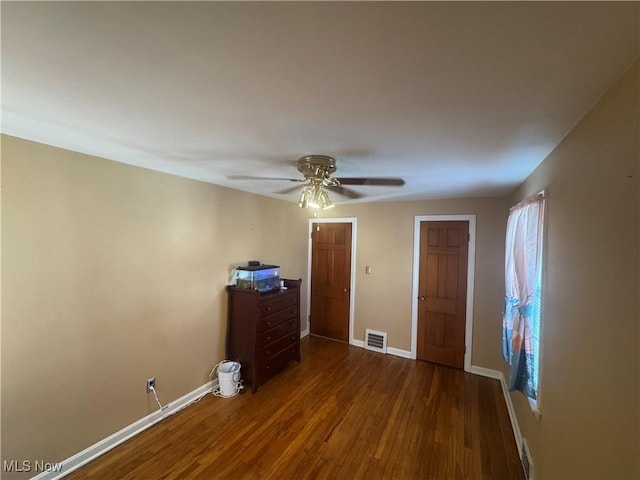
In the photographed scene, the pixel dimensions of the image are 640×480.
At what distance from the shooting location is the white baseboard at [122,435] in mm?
1891

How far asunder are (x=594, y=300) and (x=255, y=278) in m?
2.78

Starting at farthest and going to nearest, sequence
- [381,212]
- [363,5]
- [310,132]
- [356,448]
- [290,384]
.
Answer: [381,212] → [290,384] → [356,448] → [310,132] → [363,5]

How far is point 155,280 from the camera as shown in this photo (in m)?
2.44

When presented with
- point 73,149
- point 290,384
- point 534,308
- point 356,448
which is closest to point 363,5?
point 534,308

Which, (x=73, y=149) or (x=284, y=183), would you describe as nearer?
(x=73, y=149)

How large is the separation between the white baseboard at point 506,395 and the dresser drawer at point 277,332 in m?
2.38

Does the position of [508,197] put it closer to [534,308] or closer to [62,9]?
[534,308]

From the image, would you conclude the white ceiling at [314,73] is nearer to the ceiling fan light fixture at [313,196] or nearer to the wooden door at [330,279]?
the ceiling fan light fixture at [313,196]

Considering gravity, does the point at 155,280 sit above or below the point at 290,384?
above

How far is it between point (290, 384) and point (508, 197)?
3.43 metres

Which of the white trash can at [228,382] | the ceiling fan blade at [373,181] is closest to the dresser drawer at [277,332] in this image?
the white trash can at [228,382]

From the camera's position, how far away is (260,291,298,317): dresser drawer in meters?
3.07

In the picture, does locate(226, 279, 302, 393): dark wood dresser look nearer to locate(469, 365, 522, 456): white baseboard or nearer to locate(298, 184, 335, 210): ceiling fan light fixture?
locate(298, 184, 335, 210): ceiling fan light fixture

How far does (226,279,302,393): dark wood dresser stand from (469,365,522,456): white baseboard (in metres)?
2.41
